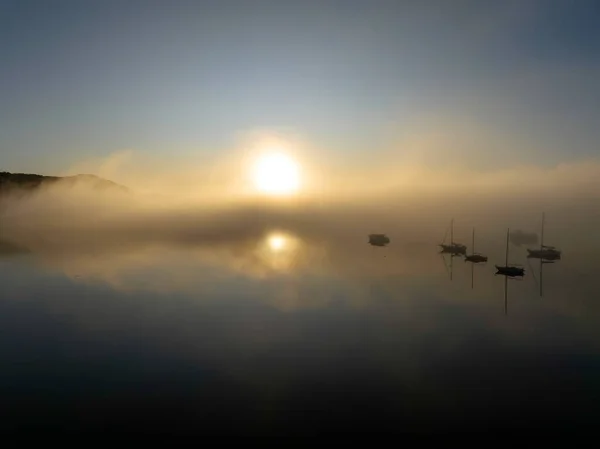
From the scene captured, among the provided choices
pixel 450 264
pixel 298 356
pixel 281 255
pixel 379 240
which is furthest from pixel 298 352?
pixel 379 240

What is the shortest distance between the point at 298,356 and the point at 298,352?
1.38 m

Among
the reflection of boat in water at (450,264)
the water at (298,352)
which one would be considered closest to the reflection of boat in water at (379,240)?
the reflection of boat in water at (450,264)

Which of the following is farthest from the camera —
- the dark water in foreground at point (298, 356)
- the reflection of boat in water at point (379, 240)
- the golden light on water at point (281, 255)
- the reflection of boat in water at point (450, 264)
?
the reflection of boat in water at point (379, 240)

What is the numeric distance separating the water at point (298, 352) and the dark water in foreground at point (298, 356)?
0.74ft

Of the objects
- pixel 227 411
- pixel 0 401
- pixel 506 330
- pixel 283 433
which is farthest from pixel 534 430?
pixel 0 401

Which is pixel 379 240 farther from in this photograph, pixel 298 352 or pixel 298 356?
pixel 298 356

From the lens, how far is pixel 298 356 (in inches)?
2004

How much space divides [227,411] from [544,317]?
5583cm

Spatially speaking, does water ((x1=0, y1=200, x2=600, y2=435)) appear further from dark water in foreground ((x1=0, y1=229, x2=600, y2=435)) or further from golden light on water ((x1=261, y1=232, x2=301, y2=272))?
golden light on water ((x1=261, y1=232, x2=301, y2=272))

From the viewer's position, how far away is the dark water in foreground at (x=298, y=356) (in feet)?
119

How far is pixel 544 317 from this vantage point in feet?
227

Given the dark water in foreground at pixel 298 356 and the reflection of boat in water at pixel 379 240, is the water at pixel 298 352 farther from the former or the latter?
the reflection of boat in water at pixel 379 240

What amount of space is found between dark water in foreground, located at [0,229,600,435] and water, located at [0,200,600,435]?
23 centimetres

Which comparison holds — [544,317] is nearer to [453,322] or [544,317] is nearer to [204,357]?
[453,322]
